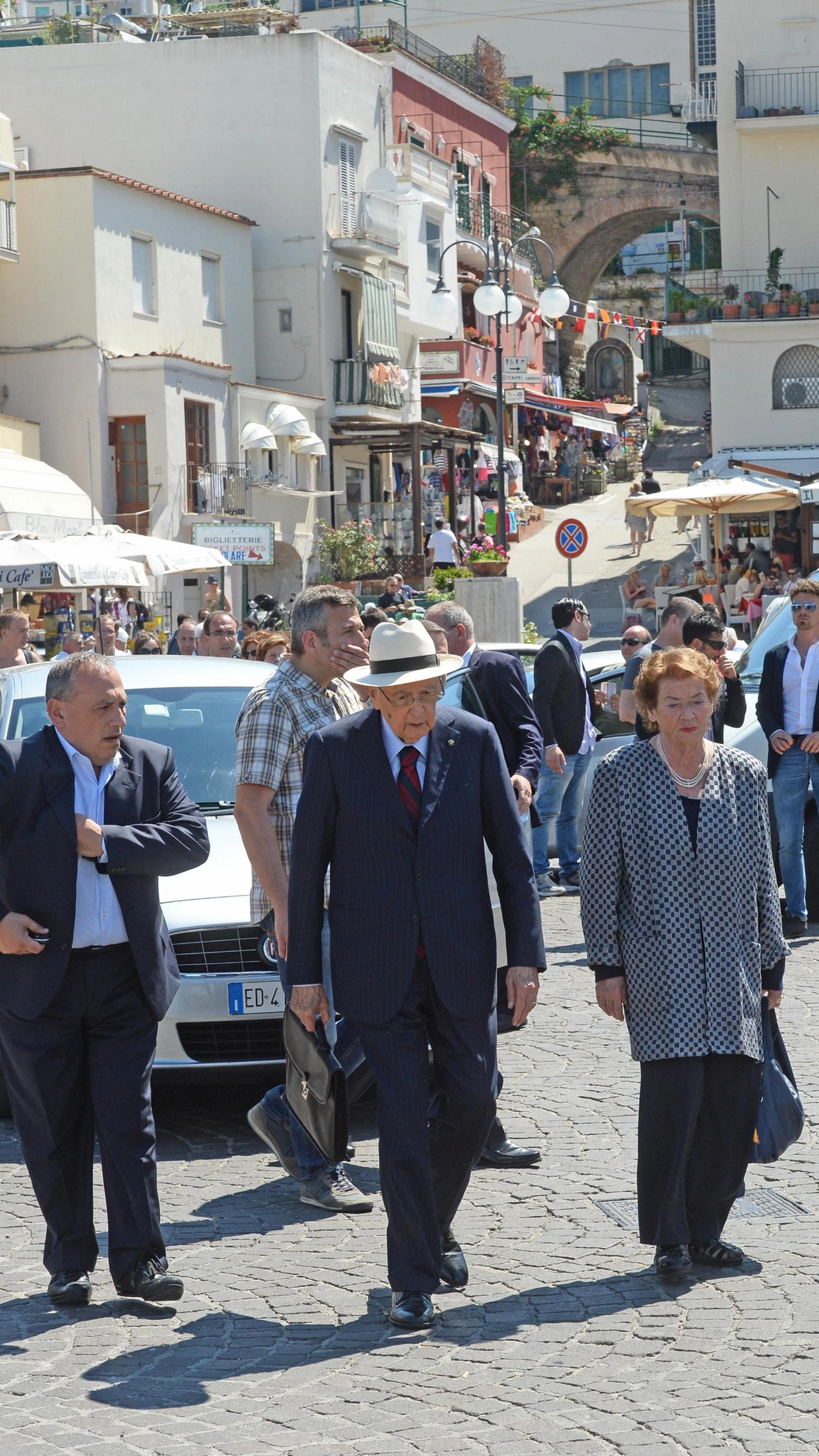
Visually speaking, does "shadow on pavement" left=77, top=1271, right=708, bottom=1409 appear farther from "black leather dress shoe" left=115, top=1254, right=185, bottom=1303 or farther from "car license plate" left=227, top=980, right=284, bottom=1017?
"car license plate" left=227, top=980, right=284, bottom=1017

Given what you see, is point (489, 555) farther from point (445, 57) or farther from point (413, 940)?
point (413, 940)

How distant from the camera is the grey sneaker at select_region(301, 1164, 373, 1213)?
6461 mm

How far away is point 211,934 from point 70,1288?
2.15 m

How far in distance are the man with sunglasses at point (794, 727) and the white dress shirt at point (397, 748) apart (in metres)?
6.29

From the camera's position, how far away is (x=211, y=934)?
24.5ft

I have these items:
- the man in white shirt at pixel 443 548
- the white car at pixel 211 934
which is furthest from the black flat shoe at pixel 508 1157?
the man in white shirt at pixel 443 548

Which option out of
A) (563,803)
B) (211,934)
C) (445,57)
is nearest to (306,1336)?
(211,934)

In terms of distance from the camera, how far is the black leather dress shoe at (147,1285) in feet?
17.9

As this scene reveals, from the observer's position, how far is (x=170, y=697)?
892 centimetres

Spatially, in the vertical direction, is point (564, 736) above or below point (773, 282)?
below

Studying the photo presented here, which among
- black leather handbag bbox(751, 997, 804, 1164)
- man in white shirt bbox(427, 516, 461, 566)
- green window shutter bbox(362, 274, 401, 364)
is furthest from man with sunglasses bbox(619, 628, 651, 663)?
green window shutter bbox(362, 274, 401, 364)

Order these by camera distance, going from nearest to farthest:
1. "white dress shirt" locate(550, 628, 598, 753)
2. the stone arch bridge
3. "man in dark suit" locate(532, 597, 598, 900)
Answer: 1. "man in dark suit" locate(532, 597, 598, 900)
2. "white dress shirt" locate(550, 628, 598, 753)
3. the stone arch bridge

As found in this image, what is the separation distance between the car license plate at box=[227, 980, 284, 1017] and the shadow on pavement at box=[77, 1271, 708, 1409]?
1940mm

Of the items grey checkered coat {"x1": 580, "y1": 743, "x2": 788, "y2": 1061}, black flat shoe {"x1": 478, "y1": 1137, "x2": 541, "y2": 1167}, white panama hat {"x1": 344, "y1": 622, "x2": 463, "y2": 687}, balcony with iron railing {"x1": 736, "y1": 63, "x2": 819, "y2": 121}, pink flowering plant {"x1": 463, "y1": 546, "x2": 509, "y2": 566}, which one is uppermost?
balcony with iron railing {"x1": 736, "y1": 63, "x2": 819, "y2": 121}
